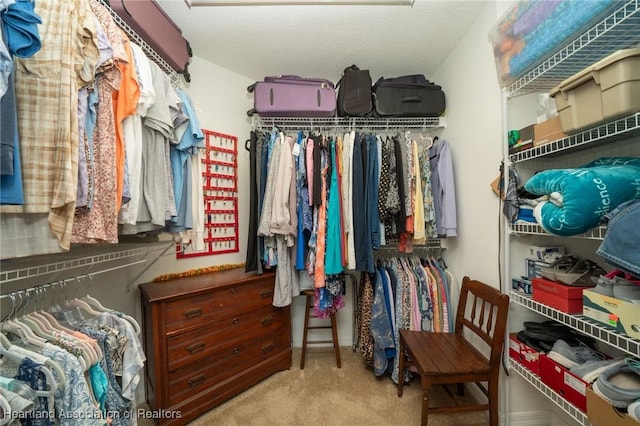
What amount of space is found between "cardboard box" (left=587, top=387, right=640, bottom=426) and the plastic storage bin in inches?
34.3

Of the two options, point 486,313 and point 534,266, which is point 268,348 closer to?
point 486,313

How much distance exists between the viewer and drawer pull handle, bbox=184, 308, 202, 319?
1.46 m

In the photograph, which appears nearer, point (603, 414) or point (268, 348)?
point (603, 414)

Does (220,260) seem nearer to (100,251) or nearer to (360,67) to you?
(100,251)

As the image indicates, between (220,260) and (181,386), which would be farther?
(220,260)

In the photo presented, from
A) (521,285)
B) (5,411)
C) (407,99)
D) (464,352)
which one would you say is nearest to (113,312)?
(5,411)

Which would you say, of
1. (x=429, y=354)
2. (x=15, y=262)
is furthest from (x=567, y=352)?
(x=15, y=262)

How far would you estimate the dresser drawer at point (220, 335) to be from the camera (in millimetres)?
1427

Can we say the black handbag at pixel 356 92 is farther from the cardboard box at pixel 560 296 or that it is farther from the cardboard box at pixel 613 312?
the cardboard box at pixel 613 312

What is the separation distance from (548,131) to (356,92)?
1270 millimetres

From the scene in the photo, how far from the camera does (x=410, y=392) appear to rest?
5.63 feet

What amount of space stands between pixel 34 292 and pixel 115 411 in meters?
0.50

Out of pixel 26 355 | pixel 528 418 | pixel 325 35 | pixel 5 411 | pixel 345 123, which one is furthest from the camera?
pixel 345 123

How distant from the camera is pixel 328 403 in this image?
1.64 m
